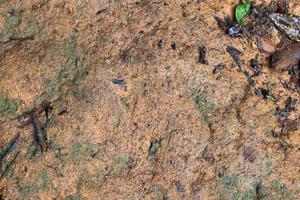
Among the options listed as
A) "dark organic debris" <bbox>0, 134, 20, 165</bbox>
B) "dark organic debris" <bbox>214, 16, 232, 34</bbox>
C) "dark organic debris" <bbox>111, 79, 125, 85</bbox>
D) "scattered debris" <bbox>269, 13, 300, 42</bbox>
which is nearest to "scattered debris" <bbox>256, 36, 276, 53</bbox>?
"scattered debris" <bbox>269, 13, 300, 42</bbox>

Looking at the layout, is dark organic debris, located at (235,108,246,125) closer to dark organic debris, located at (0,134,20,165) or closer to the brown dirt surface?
the brown dirt surface

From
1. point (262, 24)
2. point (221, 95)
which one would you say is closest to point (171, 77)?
point (221, 95)

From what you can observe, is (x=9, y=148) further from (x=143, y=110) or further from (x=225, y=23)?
(x=225, y=23)

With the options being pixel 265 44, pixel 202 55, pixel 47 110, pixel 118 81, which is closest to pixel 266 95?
pixel 265 44

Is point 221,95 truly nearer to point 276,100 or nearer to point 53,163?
point 276,100

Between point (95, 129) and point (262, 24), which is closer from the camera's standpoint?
point (95, 129)

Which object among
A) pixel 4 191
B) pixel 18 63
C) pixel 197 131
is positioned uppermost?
pixel 18 63
